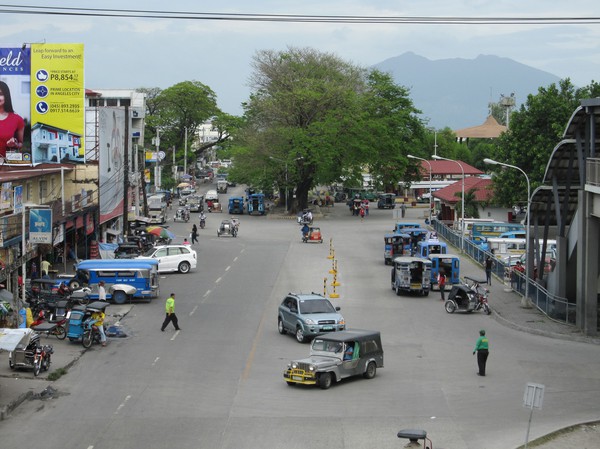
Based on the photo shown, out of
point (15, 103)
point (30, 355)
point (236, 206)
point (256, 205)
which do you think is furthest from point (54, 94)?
point (256, 205)

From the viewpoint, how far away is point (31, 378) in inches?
1009

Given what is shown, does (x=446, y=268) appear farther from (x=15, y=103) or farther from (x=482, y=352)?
(x=15, y=103)

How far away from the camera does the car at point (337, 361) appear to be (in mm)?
24609

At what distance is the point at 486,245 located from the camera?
58188 mm

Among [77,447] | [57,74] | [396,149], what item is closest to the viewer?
[77,447]

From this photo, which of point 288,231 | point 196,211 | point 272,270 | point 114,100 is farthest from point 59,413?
point 114,100

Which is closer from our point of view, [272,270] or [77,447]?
[77,447]

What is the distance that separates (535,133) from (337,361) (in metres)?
53.8

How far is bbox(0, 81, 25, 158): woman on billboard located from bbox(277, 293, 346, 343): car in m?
24.0

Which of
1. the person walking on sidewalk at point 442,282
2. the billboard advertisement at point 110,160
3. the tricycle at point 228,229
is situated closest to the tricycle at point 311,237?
A: the tricycle at point 228,229

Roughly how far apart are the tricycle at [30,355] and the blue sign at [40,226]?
39.5 ft

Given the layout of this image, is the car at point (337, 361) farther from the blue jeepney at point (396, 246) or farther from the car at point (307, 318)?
the blue jeepney at point (396, 246)

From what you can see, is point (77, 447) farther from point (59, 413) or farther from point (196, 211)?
point (196, 211)

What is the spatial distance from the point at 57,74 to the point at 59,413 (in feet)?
104
